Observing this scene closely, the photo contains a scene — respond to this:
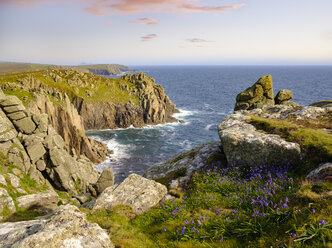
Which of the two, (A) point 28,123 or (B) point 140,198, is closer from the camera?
(B) point 140,198

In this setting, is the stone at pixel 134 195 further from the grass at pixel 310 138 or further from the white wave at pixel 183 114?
the white wave at pixel 183 114

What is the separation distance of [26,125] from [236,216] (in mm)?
39062

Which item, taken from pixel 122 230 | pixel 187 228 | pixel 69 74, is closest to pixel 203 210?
Answer: pixel 187 228

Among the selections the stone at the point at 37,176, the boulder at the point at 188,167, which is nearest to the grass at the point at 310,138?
the boulder at the point at 188,167

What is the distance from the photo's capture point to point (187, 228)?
8.11 m

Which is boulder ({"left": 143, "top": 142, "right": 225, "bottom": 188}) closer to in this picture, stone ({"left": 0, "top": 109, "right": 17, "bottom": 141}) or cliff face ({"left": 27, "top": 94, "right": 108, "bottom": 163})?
stone ({"left": 0, "top": 109, "right": 17, "bottom": 141})

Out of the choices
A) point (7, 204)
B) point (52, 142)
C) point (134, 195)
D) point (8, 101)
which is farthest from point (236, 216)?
point (8, 101)

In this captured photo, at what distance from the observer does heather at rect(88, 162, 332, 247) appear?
6.23 metres

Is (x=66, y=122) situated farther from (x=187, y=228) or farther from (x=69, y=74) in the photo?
(x=69, y=74)

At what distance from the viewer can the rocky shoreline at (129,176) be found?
713cm

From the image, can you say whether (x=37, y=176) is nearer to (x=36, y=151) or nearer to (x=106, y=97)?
(x=36, y=151)

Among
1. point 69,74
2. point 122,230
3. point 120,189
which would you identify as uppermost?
point 69,74

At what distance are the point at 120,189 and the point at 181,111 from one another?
4794 inches

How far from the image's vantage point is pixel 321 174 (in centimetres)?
991
